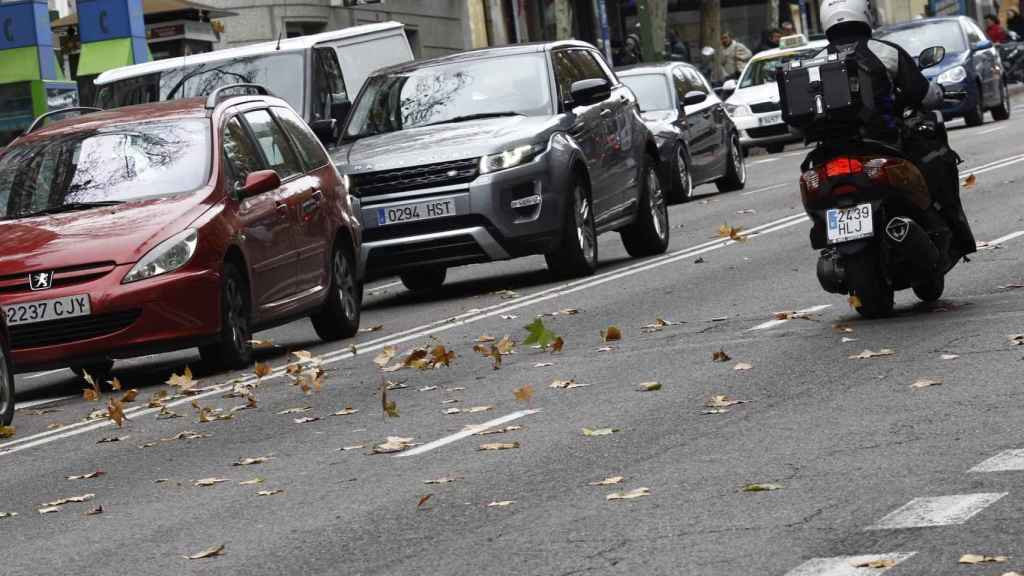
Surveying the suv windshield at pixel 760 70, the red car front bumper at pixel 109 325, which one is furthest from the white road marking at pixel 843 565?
the suv windshield at pixel 760 70

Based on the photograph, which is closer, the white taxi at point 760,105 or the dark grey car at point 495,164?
the dark grey car at point 495,164

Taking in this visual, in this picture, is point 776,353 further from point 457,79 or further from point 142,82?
point 142,82

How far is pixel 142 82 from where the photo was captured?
71.0 feet

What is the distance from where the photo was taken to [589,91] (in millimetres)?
17172

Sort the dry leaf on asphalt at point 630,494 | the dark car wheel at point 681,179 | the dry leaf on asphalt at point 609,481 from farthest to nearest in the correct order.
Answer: the dark car wheel at point 681,179
the dry leaf on asphalt at point 609,481
the dry leaf on asphalt at point 630,494

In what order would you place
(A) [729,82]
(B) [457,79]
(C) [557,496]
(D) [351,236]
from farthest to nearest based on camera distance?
(A) [729,82], (B) [457,79], (D) [351,236], (C) [557,496]

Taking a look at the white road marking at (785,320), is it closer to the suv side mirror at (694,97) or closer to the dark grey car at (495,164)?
the dark grey car at (495,164)

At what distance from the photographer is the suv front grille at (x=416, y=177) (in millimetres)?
16422

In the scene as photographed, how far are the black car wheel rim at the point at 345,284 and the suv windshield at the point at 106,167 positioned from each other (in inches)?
59.0

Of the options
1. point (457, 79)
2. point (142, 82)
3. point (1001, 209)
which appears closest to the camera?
point (457, 79)

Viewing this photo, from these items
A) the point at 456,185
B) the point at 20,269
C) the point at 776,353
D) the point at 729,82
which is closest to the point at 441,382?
the point at 776,353

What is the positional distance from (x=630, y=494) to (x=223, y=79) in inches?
554

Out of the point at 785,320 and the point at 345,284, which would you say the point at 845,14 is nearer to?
the point at 785,320

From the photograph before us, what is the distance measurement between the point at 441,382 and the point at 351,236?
12.8ft
